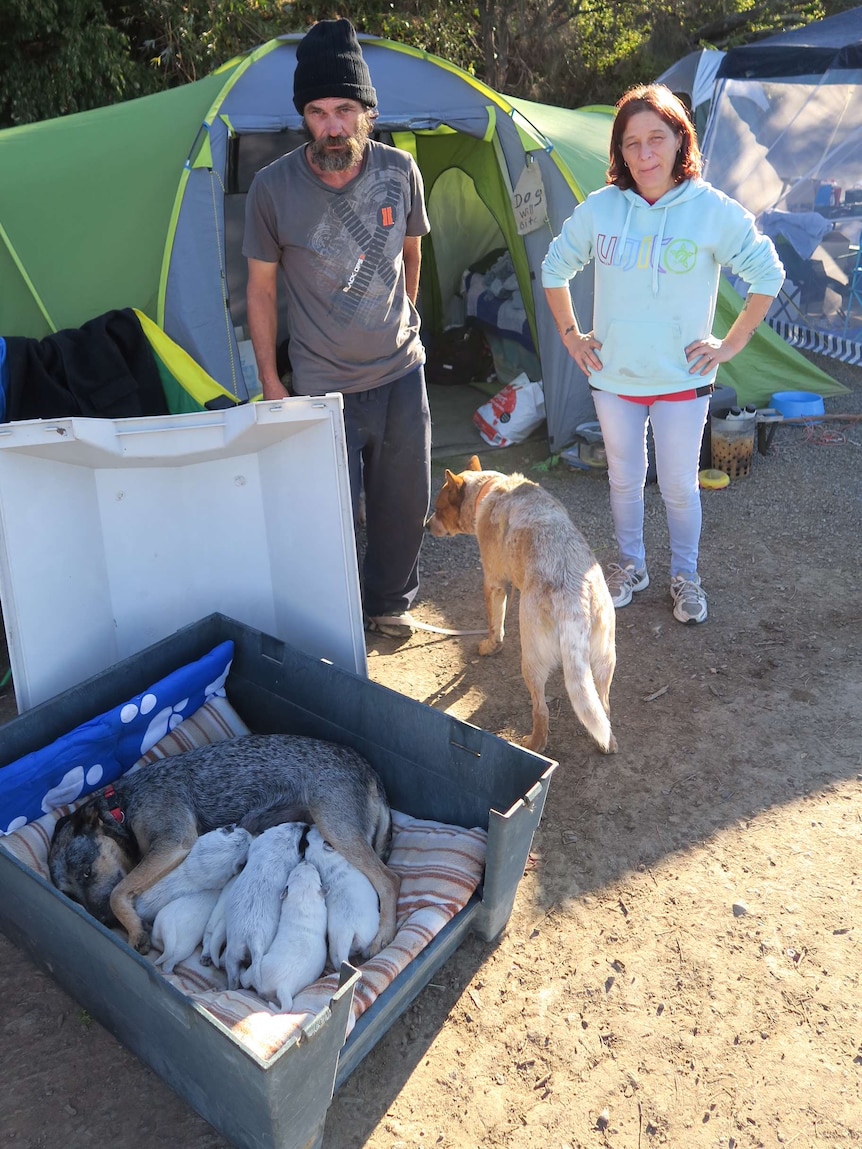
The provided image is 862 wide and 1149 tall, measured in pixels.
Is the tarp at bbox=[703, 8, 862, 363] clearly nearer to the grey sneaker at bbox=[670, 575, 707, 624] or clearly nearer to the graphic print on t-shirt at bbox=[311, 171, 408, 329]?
the grey sneaker at bbox=[670, 575, 707, 624]

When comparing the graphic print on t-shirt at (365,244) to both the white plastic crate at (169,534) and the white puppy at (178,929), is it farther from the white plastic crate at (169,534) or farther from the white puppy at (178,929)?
the white puppy at (178,929)

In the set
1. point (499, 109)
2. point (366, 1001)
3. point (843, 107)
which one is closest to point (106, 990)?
point (366, 1001)

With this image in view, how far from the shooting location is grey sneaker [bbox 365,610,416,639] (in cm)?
416

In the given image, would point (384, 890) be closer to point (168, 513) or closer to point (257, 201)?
point (168, 513)

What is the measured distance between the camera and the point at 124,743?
283 cm

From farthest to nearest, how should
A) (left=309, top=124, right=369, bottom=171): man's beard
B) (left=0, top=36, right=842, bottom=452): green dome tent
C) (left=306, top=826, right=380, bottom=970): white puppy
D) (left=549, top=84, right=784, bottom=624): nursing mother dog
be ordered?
(left=0, top=36, right=842, bottom=452): green dome tent < (left=549, top=84, right=784, bottom=624): nursing mother dog < (left=309, top=124, right=369, bottom=171): man's beard < (left=306, top=826, right=380, bottom=970): white puppy

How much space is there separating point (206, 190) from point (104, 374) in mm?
1443

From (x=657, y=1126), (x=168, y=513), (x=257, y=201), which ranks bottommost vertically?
(x=657, y=1126)

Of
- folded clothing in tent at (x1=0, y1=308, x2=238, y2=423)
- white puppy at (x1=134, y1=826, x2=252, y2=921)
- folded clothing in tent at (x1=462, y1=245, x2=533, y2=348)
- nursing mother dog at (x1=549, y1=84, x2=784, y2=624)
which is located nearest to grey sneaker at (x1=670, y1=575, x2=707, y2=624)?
nursing mother dog at (x1=549, y1=84, x2=784, y2=624)

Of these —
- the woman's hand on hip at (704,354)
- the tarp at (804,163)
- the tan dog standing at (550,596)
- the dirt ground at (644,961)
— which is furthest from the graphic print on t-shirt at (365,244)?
the tarp at (804,163)

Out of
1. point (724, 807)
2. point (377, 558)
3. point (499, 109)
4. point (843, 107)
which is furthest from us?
point (843, 107)

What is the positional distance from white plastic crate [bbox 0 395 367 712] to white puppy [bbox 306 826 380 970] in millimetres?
888

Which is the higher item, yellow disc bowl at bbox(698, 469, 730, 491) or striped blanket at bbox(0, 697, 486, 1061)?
yellow disc bowl at bbox(698, 469, 730, 491)

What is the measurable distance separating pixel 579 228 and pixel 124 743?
2.62 meters
